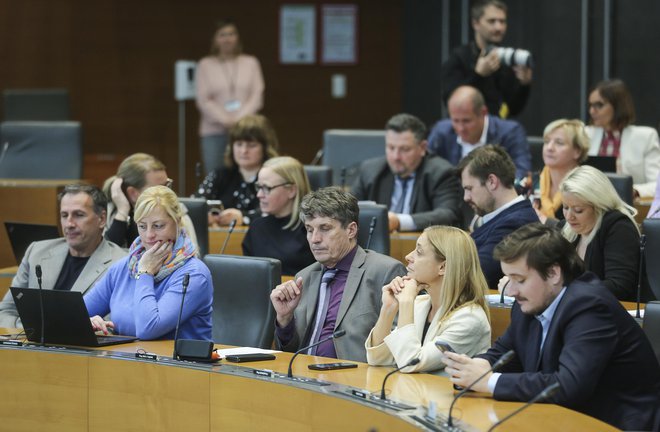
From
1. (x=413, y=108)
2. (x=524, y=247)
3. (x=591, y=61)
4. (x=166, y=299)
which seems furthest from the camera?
(x=413, y=108)

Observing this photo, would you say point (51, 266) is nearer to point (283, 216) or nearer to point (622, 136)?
point (283, 216)

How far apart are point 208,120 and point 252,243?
13.0ft

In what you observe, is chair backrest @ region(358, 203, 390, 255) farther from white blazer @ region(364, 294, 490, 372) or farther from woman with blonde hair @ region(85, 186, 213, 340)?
white blazer @ region(364, 294, 490, 372)

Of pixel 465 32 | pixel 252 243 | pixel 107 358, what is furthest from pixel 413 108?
pixel 107 358

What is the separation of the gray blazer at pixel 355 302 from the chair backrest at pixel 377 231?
3.70 feet

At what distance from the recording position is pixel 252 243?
5.83 m

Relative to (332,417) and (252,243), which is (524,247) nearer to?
(332,417)

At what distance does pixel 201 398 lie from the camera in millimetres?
3777

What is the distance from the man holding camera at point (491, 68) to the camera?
7.69m

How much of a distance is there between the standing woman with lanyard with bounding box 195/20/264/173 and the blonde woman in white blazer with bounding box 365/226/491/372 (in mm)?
5713

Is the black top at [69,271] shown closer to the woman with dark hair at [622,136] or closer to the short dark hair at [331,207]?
the short dark hair at [331,207]

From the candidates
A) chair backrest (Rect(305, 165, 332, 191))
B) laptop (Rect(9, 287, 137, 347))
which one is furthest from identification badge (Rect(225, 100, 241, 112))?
laptop (Rect(9, 287, 137, 347))

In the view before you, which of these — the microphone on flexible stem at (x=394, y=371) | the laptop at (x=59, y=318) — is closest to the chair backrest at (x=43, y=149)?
the laptop at (x=59, y=318)

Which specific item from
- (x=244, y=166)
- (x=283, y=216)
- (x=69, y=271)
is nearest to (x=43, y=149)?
(x=244, y=166)
